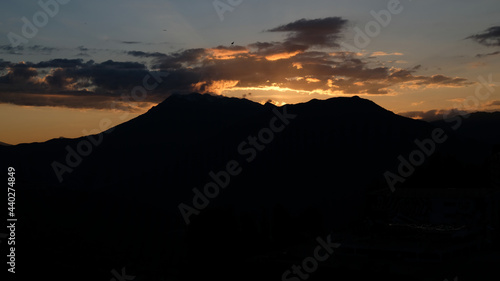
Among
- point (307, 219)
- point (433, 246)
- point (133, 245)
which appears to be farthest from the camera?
point (133, 245)

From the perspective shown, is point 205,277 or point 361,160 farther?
point 361,160

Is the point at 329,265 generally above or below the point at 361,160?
below

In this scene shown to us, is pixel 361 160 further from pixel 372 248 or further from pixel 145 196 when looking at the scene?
pixel 372 248

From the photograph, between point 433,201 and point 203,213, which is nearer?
point 433,201

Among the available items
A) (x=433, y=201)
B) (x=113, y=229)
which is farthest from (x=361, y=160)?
(x=433, y=201)

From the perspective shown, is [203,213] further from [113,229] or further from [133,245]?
[113,229]

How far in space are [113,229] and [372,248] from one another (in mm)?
78150

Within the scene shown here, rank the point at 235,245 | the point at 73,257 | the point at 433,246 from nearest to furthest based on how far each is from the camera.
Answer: the point at 433,246, the point at 235,245, the point at 73,257

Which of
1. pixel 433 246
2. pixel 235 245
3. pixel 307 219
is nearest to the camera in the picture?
pixel 433 246

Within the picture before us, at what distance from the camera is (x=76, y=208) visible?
109m

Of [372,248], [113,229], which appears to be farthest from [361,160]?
[372,248]

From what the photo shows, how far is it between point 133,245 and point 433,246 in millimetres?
69112

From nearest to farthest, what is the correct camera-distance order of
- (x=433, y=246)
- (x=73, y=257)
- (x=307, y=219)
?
(x=433, y=246) → (x=307, y=219) → (x=73, y=257)

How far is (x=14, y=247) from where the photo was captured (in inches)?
2625
